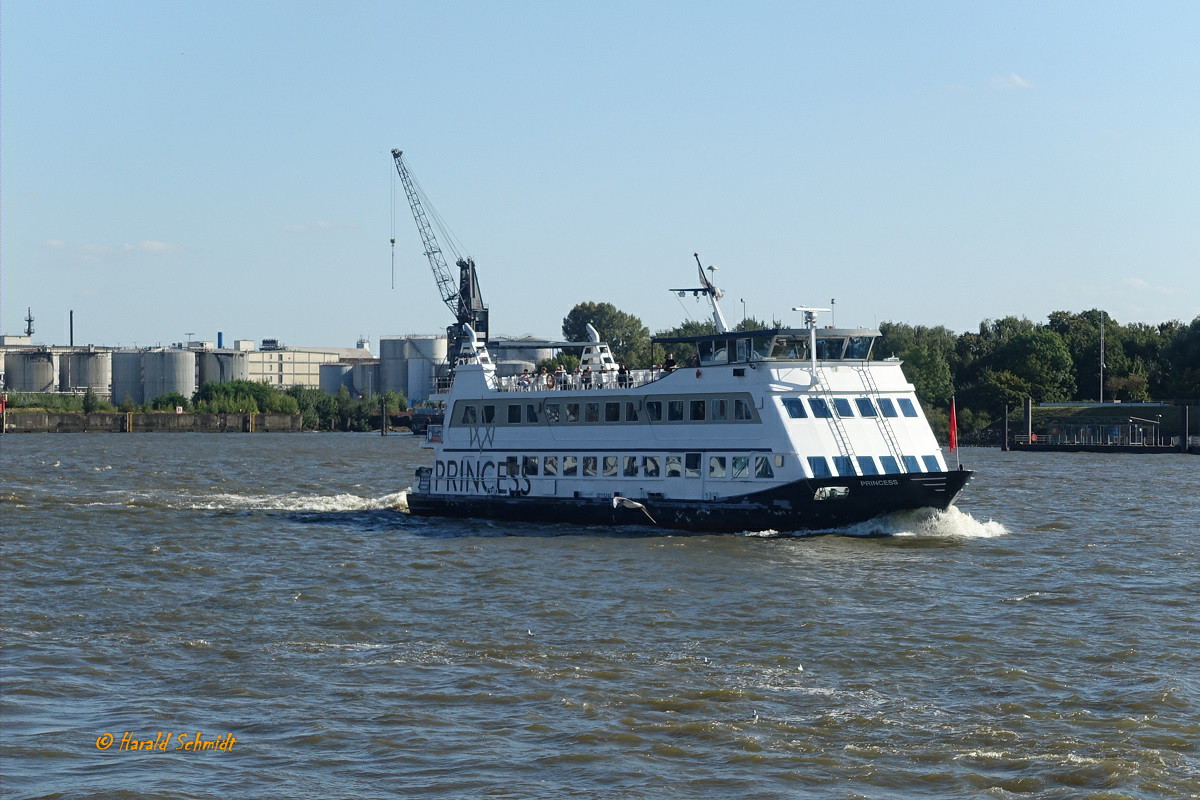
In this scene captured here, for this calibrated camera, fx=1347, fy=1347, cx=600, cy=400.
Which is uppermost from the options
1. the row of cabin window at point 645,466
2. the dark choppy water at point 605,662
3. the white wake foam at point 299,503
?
the row of cabin window at point 645,466

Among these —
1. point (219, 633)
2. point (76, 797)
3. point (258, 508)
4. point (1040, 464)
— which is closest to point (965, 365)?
point (1040, 464)

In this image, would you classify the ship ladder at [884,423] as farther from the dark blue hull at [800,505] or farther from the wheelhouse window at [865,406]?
the dark blue hull at [800,505]

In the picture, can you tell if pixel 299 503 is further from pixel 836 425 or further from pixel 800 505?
pixel 836 425

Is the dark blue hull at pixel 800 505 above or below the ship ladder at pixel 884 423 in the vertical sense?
below

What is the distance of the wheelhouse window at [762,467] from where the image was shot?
42594mm

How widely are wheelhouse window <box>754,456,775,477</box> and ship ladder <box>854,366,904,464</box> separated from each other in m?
3.86

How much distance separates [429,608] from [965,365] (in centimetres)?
12923

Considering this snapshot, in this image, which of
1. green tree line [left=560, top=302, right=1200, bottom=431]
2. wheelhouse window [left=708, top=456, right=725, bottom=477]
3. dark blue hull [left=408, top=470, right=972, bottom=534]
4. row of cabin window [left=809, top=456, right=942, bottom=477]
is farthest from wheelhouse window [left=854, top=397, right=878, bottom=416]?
green tree line [left=560, top=302, right=1200, bottom=431]

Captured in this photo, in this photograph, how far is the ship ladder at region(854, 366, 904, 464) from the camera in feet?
141

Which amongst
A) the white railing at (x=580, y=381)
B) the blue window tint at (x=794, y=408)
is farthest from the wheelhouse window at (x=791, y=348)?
the white railing at (x=580, y=381)

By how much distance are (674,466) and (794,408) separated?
16.0ft

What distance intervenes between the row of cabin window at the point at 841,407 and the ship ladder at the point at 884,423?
0.20m

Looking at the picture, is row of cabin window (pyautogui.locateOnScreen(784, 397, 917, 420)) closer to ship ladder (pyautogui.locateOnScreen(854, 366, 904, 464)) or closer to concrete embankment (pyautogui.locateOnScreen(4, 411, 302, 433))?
ship ladder (pyautogui.locateOnScreen(854, 366, 904, 464))

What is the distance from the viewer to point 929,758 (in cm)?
1889
